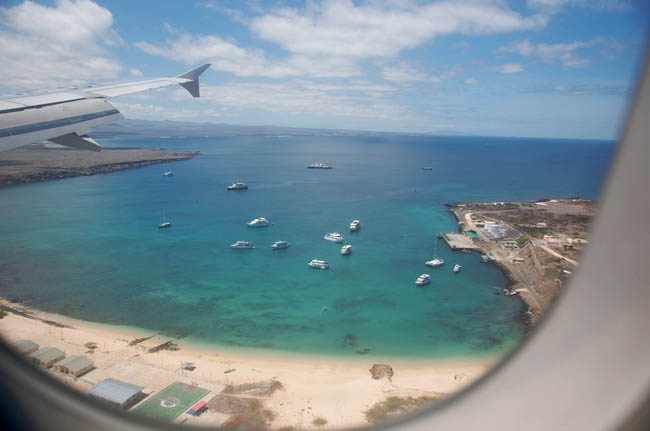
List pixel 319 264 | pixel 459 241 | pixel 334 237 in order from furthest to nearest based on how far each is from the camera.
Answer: pixel 459 241, pixel 334 237, pixel 319 264

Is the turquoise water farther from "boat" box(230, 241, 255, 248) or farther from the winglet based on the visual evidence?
the winglet

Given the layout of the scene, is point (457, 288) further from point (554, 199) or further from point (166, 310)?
point (554, 199)

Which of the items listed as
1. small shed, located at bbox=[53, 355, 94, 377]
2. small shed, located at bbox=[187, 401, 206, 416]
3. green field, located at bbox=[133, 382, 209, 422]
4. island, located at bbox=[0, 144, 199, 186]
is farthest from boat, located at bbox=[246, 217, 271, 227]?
island, located at bbox=[0, 144, 199, 186]

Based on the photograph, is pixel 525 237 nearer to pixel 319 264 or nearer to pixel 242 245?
pixel 319 264

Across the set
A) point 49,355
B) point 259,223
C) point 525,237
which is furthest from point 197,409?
point 525,237

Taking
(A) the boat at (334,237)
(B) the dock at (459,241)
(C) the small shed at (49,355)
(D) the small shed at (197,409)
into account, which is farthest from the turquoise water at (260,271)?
(D) the small shed at (197,409)

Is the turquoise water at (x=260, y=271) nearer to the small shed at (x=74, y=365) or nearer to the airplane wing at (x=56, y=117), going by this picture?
the small shed at (x=74, y=365)

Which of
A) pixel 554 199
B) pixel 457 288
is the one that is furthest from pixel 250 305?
pixel 554 199
